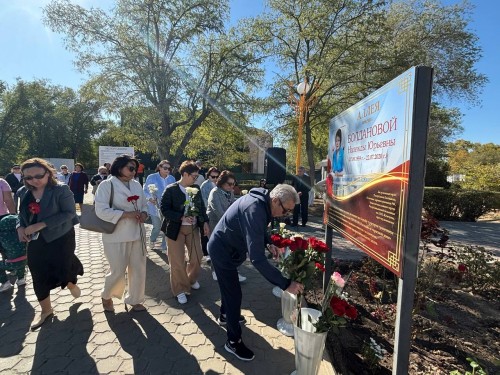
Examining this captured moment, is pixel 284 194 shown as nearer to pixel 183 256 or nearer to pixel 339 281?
pixel 339 281

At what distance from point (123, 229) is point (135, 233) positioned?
150 mm

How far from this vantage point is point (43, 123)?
2923cm

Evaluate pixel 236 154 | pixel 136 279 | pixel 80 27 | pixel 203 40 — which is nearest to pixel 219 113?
pixel 203 40

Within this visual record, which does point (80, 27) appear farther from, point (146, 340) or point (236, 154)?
point (146, 340)

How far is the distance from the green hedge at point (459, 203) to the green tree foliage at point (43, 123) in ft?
93.7

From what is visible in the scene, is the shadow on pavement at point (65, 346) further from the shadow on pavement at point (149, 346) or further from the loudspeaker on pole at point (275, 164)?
the loudspeaker on pole at point (275, 164)

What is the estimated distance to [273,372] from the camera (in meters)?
2.56

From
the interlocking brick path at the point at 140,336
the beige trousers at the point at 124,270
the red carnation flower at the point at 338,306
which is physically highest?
the red carnation flower at the point at 338,306

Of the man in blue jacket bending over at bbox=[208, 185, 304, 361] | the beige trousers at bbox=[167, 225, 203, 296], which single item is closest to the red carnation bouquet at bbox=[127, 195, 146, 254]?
the beige trousers at bbox=[167, 225, 203, 296]

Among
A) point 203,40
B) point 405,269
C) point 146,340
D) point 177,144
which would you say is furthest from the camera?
point 177,144

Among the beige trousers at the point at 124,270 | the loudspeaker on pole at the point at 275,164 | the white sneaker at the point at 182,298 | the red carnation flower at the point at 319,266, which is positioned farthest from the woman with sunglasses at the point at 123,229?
the loudspeaker on pole at the point at 275,164

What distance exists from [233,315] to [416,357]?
184 centimetres

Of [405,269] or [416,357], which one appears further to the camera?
[416,357]

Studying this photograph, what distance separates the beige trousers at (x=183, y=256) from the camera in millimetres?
3705
